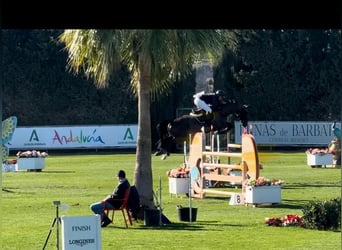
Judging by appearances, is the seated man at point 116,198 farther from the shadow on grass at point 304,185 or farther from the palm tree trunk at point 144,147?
the shadow on grass at point 304,185

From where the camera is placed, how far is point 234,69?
196 feet

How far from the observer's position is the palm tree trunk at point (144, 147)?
22562 millimetres

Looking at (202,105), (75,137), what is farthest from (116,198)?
(75,137)

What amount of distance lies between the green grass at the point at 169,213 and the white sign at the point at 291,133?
1471 cm

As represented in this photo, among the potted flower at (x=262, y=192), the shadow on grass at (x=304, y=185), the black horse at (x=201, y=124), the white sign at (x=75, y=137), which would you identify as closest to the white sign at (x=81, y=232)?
the potted flower at (x=262, y=192)

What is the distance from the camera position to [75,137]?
183ft

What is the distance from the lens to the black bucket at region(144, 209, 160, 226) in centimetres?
2111

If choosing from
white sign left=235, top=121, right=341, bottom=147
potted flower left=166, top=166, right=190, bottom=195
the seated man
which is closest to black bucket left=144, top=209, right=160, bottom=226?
the seated man

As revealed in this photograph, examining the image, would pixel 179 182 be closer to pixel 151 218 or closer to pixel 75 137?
pixel 151 218

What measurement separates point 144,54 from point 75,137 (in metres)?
34.3

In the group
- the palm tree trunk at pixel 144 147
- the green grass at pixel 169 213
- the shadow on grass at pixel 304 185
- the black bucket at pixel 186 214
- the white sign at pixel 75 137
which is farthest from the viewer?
the white sign at pixel 75 137

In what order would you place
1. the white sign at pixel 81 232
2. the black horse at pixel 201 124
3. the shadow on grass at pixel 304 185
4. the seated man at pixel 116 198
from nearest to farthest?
1. the white sign at pixel 81 232
2. the seated man at pixel 116 198
3. the black horse at pixel 201 124
4. the shadow on grass at pixel 304 185

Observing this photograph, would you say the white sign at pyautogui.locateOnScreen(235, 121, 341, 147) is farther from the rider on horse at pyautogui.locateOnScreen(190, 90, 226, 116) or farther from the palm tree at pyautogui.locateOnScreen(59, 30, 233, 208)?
the palm tree at pyautogui.locateOnScreen(59, 30, 233, 208)
